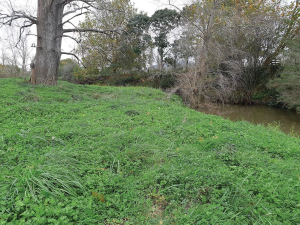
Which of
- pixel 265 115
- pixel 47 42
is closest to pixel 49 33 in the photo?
pixel 47 42

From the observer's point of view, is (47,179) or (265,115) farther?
(265,115)

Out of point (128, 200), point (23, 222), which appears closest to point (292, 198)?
point (128, 200)

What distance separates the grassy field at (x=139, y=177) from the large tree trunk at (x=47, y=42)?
490cm

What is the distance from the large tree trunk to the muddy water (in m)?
8.21

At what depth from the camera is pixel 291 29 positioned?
48.4 feet

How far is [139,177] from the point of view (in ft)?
9.18

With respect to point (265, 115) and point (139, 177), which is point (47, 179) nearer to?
point (139, 177)

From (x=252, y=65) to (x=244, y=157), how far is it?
16.2m

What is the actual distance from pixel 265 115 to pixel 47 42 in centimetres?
1344

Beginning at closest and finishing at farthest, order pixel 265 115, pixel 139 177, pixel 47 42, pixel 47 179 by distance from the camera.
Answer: pixel 47 179, pixel 139 177, pixel 47 42, pixel 265 115

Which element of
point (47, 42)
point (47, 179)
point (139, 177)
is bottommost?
point (139, 177)

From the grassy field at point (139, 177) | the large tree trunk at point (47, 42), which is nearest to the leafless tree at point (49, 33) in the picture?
the large tree trunk at point (47, 42)

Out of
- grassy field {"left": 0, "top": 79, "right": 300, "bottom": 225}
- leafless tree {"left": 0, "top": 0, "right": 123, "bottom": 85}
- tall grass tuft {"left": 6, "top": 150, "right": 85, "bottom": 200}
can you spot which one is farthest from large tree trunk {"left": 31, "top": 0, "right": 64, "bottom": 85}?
tall grass tuft {"left": 6, "top": 150, "right": 85, "bottom": 200}

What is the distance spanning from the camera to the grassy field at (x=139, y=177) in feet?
6.81
